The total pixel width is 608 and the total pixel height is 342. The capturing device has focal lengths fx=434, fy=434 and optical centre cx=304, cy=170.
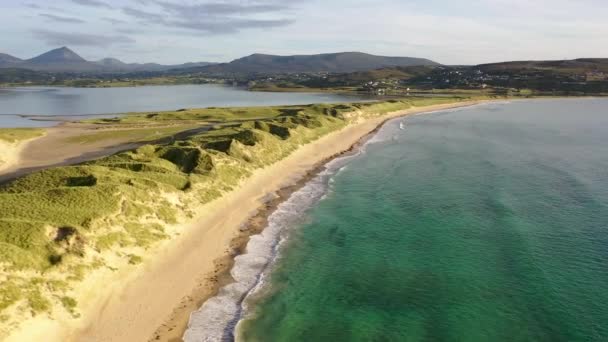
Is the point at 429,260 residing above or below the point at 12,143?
below

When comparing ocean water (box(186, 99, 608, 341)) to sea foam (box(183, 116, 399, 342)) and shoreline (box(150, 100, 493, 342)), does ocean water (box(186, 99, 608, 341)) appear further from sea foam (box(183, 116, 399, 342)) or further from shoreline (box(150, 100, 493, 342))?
shoreline (box(150, 100, 493, 342))

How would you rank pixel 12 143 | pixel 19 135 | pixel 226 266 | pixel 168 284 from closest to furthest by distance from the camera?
1. pixel 168 284
2. pixel 226 266
3. pixel 12 143
4. pixel 19 135

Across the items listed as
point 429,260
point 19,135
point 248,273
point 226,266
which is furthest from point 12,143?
point 429,260

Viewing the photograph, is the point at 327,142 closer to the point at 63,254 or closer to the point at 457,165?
the point at 457,165

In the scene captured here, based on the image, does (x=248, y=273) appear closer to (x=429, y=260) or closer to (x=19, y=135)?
(x=429, y=260)

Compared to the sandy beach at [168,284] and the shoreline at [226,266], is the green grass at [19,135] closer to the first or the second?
the sandy beach at [168,284]

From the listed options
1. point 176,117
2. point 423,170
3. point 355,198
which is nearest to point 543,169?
point 423,170

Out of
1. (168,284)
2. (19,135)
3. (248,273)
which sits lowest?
(248,273)

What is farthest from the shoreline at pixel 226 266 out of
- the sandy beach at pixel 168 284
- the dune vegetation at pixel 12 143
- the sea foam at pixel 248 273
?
the dune vegetation at pixel 12 143
